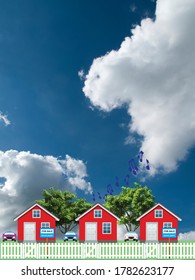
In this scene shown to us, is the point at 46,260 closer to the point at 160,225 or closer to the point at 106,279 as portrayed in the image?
the point at 106,279

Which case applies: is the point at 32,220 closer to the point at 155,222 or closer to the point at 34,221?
the point at 34,221

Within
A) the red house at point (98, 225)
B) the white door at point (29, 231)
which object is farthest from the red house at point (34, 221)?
the red house at point (98, 225)

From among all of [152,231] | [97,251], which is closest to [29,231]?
[152,231]

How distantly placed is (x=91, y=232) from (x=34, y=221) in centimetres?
565

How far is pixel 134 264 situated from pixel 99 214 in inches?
571

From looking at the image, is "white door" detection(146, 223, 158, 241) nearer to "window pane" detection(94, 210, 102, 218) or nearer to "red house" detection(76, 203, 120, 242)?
"red house" detection(76, 203, 120, 242)

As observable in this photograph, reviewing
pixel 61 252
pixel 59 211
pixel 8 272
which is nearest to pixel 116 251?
pixel 61 252

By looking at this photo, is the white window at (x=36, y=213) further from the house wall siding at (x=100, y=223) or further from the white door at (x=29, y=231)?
the house wall siding at (x=100, y=223)

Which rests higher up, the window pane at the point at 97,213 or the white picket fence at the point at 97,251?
the window pane at the point at 97,213

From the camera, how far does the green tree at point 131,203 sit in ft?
164

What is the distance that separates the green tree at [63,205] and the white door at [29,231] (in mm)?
7511

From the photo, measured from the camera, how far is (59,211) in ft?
160

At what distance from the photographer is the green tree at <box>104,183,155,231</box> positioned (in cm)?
5012

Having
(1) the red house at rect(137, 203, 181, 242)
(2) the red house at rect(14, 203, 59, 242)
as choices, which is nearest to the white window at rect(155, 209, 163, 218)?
(1) the red house at rect(137, 203, 181, 242)
